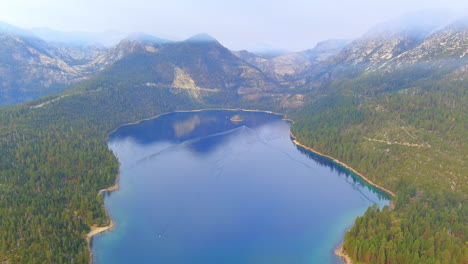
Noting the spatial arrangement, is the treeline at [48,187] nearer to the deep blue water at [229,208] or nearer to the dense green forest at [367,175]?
the dense green forest at [367,175]

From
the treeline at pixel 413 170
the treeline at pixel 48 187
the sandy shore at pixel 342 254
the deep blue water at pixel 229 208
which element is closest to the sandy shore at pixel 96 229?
the treeline at pixel 48 187

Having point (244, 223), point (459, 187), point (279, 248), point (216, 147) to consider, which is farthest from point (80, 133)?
point (459, 187)

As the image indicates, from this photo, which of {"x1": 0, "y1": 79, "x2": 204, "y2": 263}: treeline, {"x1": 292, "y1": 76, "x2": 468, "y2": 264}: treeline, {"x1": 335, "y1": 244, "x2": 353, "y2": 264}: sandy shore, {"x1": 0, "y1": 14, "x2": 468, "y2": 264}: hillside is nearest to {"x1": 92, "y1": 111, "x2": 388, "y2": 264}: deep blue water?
{"x1": 335, "y1": 244, "x2": 353, "y2": 264}: sandy shore

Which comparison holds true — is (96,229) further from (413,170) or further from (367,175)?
(413,170)

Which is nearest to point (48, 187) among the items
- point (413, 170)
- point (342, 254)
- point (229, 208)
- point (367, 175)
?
point (229, 208)

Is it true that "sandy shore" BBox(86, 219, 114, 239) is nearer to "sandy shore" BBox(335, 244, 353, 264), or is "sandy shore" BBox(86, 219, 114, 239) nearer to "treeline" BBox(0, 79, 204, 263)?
"treeline" BBox(0, 79, 204, 263)

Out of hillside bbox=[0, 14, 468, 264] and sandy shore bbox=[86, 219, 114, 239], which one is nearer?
hillside bbox=[0, 14, 468, 264]
